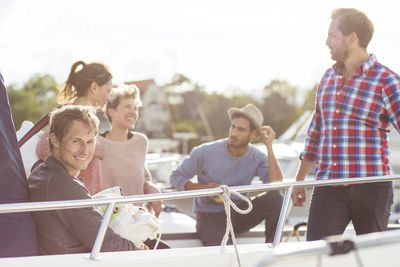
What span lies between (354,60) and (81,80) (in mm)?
1647

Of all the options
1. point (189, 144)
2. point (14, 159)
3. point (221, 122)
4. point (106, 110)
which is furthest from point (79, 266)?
point (221, 122)

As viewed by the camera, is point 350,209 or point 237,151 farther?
point 237,151

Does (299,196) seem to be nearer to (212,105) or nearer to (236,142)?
(236,142)

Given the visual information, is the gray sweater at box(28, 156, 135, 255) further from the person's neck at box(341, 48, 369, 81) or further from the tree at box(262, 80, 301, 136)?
the tree at box(262, 80, 301, 136)

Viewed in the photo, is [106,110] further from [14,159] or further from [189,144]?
[189,144]

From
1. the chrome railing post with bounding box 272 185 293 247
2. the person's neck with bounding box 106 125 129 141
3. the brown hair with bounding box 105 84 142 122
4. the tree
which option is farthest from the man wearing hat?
the tree

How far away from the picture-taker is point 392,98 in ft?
10.1

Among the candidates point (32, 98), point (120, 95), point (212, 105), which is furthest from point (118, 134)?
point (212, 105)

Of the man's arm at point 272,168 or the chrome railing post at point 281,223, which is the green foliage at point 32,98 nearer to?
the man's arm at point 272,168

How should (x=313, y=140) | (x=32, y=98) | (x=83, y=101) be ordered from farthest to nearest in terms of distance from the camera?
1. (x=32, y=98)
2. (x=83, y=101)
3. (x=313, y=140)

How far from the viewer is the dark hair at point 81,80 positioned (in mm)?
3793

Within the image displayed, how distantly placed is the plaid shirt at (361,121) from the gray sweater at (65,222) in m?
1.24

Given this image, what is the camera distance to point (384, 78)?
124 inches

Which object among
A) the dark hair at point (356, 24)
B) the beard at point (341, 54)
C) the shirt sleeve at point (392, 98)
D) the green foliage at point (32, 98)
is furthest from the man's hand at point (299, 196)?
A: the green foliage at point (32, 98)
